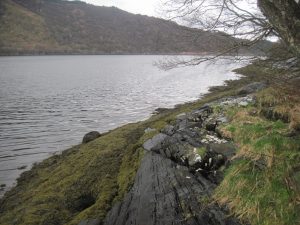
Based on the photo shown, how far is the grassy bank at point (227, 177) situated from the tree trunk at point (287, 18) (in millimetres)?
2006

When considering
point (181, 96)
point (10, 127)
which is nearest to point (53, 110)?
point (10, 127)

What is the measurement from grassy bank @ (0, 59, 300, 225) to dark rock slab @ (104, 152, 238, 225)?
424 millimetres

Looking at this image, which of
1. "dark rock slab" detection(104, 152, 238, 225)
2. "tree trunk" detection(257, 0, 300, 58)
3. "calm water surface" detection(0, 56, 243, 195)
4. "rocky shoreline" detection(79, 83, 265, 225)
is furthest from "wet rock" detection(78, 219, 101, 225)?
"tree trunk" detection(257, 0, 300, 58)

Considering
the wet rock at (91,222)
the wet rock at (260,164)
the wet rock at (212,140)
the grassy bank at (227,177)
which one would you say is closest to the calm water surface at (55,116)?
the grassy bank at (227,177)

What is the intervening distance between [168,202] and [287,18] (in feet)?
17.0

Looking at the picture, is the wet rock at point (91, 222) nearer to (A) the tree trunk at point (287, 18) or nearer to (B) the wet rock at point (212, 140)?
(B) the wet rock at point (212, 140)

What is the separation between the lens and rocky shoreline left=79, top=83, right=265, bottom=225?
20.7ft

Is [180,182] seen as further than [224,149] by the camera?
No

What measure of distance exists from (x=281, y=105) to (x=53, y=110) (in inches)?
1003

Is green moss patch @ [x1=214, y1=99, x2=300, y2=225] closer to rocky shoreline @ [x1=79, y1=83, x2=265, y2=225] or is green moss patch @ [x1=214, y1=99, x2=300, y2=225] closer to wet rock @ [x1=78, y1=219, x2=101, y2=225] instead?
rocky shoreline @ [x1=79, y1=83, x2=265, y2=225]

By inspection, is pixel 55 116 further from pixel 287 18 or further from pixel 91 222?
pixel 287 18

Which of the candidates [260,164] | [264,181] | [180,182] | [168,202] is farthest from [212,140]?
[264,181]

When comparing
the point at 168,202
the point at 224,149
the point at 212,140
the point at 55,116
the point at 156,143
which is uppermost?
the point at 224,149

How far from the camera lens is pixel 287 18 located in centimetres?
760
